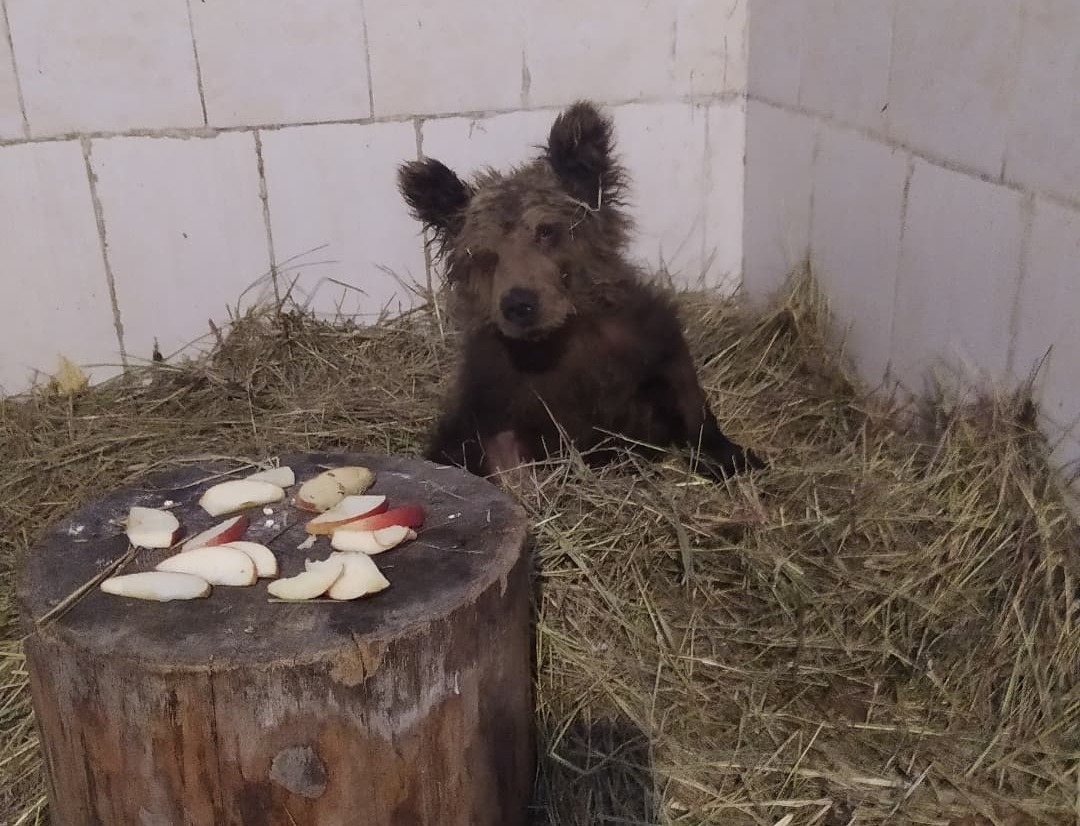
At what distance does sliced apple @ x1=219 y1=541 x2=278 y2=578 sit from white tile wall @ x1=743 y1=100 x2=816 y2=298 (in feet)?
7.11

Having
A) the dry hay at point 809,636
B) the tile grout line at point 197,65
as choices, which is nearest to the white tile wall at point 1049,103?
the dry hay at point 809,636

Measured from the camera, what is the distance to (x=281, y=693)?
1339 millimetres

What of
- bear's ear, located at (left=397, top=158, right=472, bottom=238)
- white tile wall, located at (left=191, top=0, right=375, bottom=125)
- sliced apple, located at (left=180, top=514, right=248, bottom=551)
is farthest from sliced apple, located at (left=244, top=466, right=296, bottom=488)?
white tile wall, located at (left=191, top=0, right=375, bottom=125)

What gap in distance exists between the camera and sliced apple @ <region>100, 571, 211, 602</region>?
1.45 metres

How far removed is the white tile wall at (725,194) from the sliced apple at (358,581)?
2.44 meters

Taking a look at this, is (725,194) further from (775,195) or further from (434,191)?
(434,191)

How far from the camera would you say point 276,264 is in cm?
336

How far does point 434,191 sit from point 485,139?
0.84 m

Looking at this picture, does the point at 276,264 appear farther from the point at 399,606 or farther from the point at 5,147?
Answer: the point at 399,606

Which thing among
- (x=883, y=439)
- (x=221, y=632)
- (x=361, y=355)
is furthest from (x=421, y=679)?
(x=361, y=355)

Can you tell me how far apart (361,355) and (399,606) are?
80.2 inches

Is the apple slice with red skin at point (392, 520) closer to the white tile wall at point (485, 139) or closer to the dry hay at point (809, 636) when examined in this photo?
the dry hay at point (809, 636)

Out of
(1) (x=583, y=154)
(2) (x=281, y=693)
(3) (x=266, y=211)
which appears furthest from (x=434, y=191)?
(2) (x=281, y=693)

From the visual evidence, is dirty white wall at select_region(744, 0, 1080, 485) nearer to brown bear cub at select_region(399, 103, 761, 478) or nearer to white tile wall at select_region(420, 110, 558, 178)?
brown bear cub at select_region(399, 103, 761, 478)
